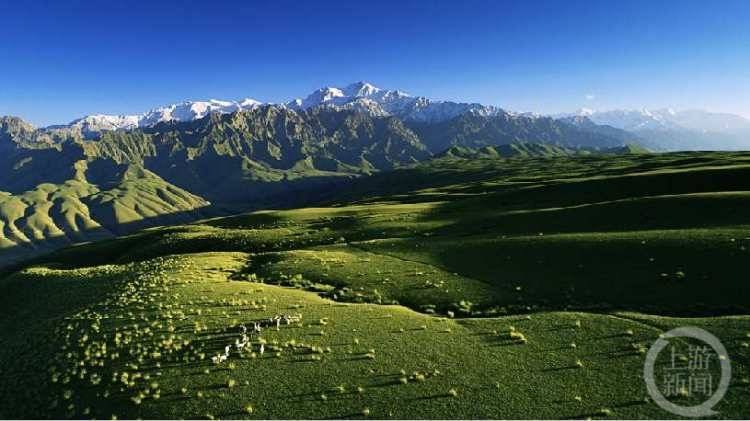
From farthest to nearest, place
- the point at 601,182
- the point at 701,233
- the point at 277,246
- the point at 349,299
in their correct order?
the point at 601,182, the point at 277,246, the point at 701,233, the point at 349,299

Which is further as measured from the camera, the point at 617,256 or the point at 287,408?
the point at 617,256

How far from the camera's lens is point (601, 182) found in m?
114

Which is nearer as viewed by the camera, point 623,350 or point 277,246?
point 623,350

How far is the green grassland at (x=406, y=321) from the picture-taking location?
2861 centimetres

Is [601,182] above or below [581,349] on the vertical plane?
above

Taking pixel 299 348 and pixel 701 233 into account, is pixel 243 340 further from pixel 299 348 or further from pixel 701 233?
pixel 701 233

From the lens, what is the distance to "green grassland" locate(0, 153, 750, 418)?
28.6 m

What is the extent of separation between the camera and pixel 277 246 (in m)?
84.9

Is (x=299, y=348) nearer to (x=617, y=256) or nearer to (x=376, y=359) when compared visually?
(x=376, y=359)

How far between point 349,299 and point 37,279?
2113 inches

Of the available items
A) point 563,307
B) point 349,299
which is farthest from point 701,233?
point 349,299

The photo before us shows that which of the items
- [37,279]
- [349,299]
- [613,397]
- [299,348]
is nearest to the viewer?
[613,397]

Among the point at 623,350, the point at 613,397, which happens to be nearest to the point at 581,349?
the point at 623,350

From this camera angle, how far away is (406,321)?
40.8m
